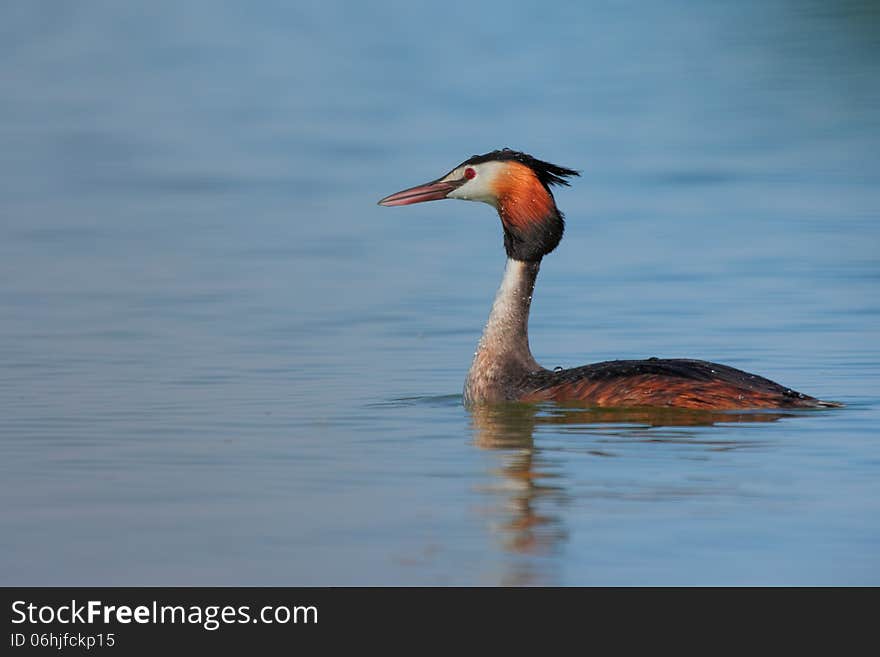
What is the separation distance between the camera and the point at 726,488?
10344mm

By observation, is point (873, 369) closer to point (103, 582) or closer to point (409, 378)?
point (409, 378)

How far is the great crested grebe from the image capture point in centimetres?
1293

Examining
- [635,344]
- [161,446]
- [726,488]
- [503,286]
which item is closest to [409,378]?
[503,286]

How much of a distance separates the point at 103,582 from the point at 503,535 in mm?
1737

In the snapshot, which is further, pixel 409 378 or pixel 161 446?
pixel 409 378

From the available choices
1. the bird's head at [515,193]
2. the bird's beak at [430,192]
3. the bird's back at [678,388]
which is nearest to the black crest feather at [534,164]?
the bird's head at [515,193]

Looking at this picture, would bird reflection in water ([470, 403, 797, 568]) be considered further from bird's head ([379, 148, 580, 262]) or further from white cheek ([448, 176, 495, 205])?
white cheek ([448, 176, 495, 205])

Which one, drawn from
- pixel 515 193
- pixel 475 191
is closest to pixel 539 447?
pixel 515 193

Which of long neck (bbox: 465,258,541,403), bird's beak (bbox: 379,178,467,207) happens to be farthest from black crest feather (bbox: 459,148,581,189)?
long neck (bbox: 465,258,541,403)

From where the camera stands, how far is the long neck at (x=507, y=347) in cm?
1370

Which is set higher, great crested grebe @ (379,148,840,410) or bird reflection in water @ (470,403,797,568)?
great crested grebe @ (379,148,840,410)

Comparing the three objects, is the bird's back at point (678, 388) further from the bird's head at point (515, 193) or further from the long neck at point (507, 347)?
the bird's head at point (515, 193)
